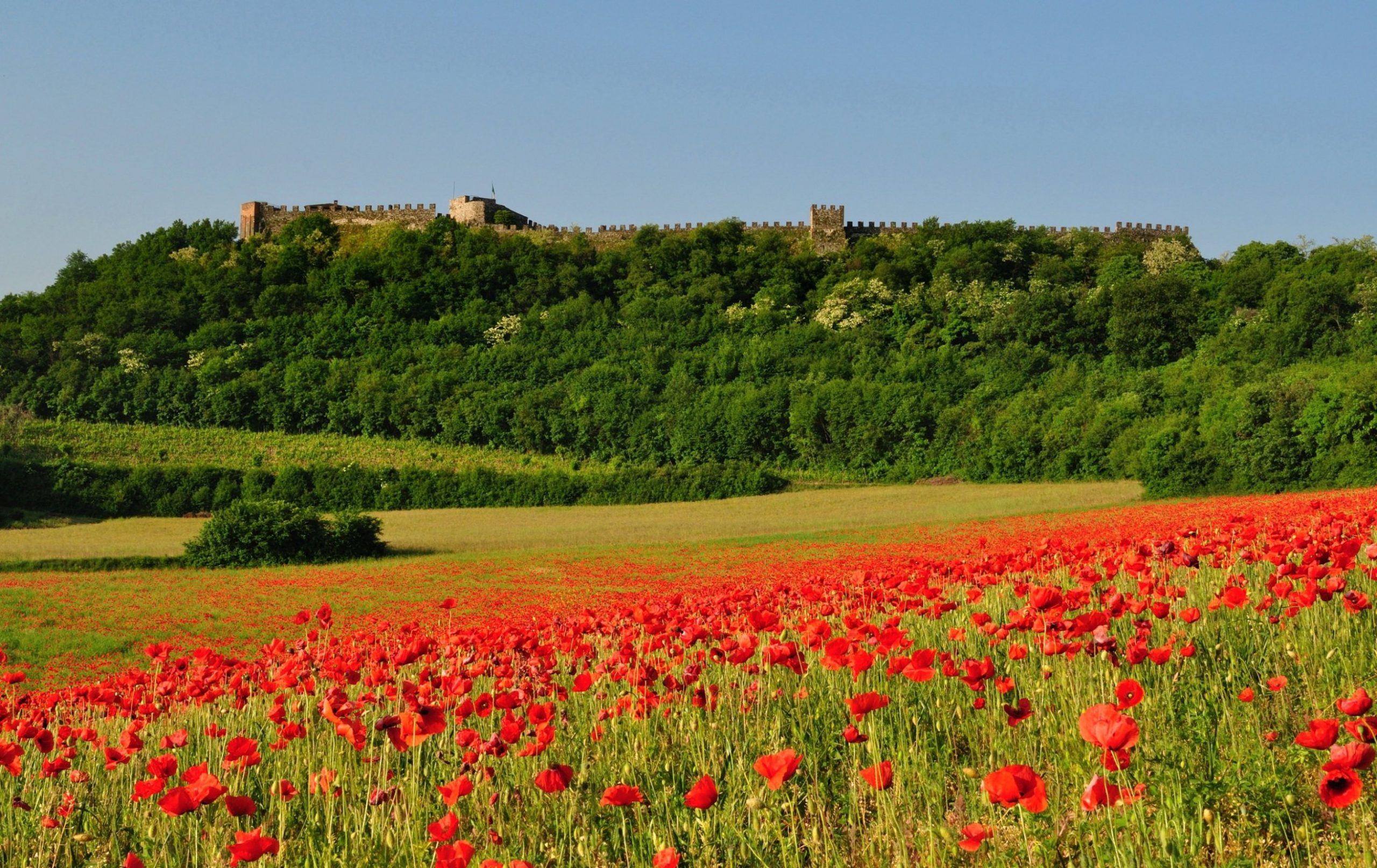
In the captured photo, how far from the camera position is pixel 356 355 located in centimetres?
7769

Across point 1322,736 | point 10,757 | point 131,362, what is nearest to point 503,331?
point 131,362

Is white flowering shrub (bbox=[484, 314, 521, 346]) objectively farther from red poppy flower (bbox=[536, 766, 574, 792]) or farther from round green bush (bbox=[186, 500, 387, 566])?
red poppy flower (bbox=[536, 766, 574, 792])

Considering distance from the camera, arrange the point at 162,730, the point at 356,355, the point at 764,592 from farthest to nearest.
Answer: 1. the point at 356,355
2. the point at 764,592
3. the point at 162,730

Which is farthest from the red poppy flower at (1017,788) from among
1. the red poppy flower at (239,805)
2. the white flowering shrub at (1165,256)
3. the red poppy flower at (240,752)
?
the white flowering shrub at (1165,256)

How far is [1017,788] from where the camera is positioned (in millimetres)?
3178

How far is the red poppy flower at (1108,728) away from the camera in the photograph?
11.1ft

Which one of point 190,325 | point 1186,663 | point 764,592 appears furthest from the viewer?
point 190,325

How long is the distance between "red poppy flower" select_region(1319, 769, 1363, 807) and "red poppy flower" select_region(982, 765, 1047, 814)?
71 centimetres

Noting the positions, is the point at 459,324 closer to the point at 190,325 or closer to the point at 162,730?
the point at 190,325

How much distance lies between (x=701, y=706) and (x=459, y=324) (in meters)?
75.0

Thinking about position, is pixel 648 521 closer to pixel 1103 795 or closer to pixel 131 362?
pixel 1103 795

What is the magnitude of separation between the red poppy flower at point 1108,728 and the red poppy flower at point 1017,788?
0.82 ft

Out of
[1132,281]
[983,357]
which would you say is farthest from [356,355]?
[1132,281]

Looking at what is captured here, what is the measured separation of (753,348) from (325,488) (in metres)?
28.5
